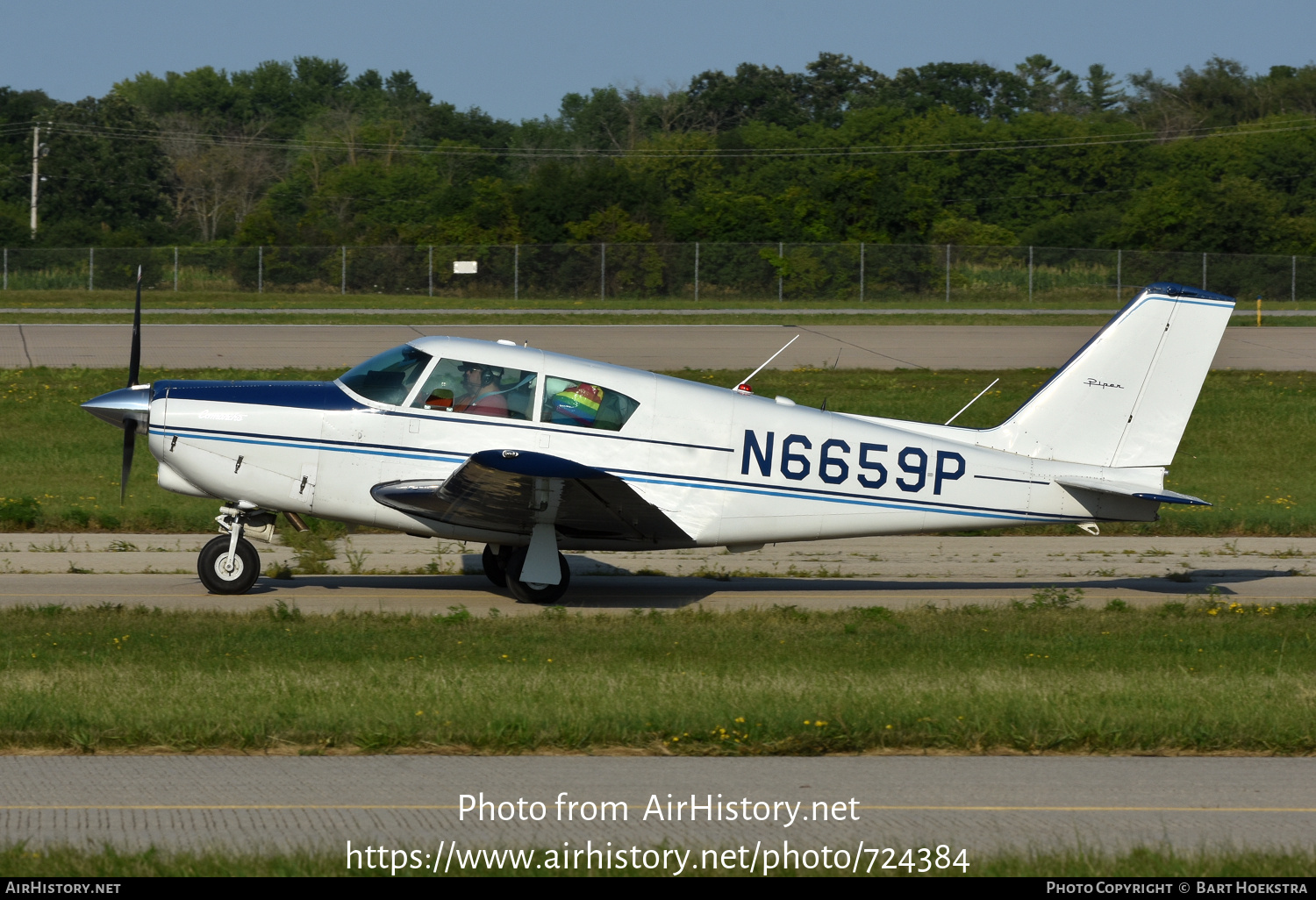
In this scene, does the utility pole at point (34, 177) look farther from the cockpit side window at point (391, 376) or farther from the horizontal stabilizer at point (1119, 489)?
the horizontal stabilizer at point (1119, 489)

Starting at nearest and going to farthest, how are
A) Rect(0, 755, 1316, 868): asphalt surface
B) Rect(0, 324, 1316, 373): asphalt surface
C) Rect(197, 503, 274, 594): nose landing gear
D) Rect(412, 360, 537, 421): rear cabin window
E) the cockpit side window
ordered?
Rect(0, 755, 1316, 868): asphalt surface
Rect(412, 360, 537, 421): rear cabin window
the cockpit side window
Rect(197, 503, 274, 594): nose landing gear
Rect(0, 324, 1316, 373): asphalt surface

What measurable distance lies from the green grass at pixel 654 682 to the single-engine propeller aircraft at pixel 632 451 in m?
1.05

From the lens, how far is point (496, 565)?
43.1 ft

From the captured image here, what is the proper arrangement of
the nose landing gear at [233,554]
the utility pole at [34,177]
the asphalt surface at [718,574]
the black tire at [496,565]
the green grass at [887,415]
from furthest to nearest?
the utility pole at [34,177] < the green grass at [887,415] < the black tire at [496,565] < the asphalt surface at [718,574] < the nose landing gear at [233,554]

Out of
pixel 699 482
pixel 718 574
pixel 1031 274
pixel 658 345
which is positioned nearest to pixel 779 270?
pixel 1031 274

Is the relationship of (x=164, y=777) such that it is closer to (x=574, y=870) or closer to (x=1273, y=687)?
(x=574, y=870)

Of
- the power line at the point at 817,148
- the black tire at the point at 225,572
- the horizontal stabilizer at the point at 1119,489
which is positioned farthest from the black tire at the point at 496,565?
the power line at the point at 817,148

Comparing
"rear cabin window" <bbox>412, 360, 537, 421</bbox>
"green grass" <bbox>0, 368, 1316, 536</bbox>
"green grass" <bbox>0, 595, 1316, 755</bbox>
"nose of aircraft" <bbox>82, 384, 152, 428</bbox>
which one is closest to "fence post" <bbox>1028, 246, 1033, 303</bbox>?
"green grass" <bbox>0, 368, 1316, 536</bbox>

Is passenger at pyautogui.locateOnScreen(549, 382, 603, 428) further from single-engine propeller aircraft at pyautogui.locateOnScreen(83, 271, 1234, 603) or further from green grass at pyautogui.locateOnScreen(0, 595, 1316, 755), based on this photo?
green grass at pyautogui.locateOnScreen(0, 595, 1316, 755)

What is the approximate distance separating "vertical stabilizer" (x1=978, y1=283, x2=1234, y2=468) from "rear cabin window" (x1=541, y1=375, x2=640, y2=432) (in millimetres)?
3505

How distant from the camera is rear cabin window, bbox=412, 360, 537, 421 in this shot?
1171cm

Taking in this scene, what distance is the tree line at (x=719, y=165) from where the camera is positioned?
55.7 m

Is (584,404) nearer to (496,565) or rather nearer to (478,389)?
(478,389)

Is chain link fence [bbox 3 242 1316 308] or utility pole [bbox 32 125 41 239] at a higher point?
utility pole [bbox 32 125 41 239]
